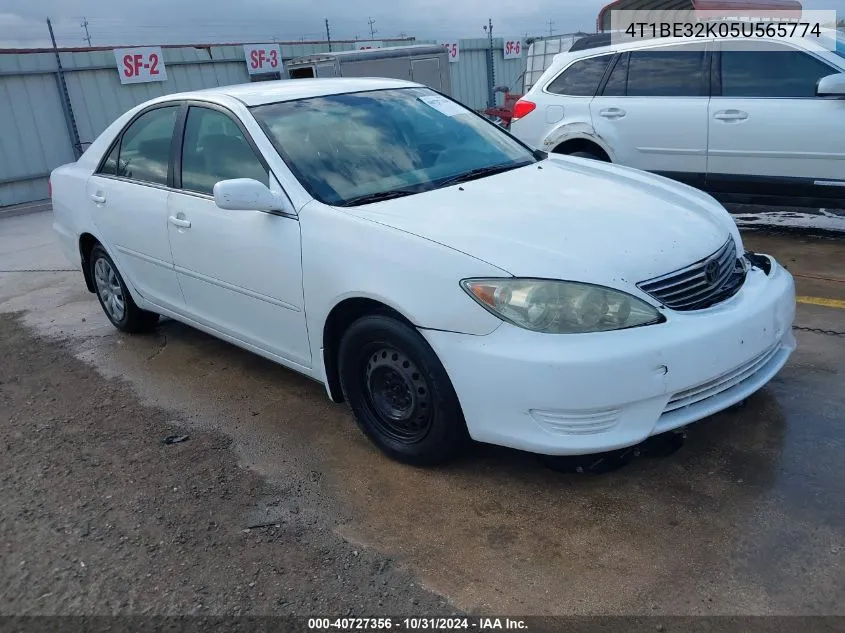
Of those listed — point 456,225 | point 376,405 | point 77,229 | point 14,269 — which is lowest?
point 14,269

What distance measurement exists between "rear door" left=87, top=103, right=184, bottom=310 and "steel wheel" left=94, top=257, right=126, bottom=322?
11.5 inches

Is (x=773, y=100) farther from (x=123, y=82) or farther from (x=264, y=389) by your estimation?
(x=123, y=82)

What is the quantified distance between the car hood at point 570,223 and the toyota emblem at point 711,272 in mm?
47

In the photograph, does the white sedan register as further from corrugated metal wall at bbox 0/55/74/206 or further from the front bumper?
corrugated metal wall at bbox 0/55/74/206

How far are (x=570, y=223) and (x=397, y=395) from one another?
103 cm

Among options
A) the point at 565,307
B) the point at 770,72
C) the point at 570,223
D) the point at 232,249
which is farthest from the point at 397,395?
the point at 770,72

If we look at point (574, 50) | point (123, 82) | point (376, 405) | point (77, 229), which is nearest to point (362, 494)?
point (376, 405)

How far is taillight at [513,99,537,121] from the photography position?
7367 millimetres

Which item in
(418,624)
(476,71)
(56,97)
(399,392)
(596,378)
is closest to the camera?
(418,624)

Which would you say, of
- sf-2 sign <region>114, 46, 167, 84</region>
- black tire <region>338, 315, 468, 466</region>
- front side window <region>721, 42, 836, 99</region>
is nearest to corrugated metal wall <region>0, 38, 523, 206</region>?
sf-2 sign <region>114, 46, 167, 84</region>

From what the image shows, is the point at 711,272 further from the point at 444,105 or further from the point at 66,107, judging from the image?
the point at 66,107

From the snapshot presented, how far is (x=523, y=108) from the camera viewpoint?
7438 millimetres

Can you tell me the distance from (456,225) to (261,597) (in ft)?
5.17

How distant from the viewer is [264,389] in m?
4.33
